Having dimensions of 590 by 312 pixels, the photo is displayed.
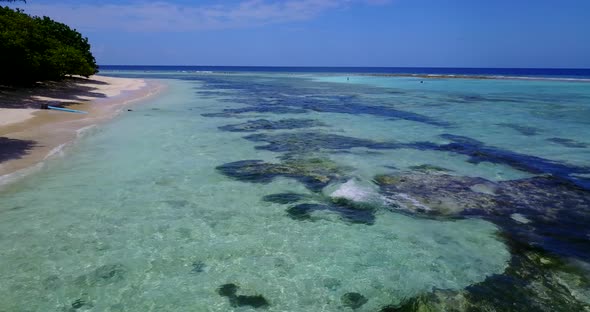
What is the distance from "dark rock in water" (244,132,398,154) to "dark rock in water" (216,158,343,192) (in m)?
1.77

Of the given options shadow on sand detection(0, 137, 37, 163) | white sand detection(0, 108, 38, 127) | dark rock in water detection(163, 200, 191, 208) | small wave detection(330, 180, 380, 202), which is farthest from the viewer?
white sand detection(0, 108, 38, 127)

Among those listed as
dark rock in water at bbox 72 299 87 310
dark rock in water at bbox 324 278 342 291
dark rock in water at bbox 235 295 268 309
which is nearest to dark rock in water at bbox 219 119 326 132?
dark rock in water at bbox 324 278 342 291

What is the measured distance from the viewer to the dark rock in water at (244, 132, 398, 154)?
14.8 metres

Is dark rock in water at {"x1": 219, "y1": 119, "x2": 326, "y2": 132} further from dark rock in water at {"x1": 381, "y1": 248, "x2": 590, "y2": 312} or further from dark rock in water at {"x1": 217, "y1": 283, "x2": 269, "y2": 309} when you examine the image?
dark rock in water at {"x1": 381, "y1": 248, "x2": 590, "y2": 312}

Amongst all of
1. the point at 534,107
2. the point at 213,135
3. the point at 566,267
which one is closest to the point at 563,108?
the point at 534,107

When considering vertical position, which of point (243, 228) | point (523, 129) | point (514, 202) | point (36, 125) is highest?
point (36, 125)

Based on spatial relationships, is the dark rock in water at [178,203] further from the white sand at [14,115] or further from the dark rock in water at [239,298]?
the white sand at [14,115]

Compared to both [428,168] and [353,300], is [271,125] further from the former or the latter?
[353,300]

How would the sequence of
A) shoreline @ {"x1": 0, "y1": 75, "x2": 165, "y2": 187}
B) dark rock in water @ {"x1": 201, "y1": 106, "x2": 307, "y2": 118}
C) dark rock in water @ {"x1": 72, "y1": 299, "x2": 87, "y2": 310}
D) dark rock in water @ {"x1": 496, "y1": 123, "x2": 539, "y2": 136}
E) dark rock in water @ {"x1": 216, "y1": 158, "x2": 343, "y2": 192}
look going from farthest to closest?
dark rock in water @ {"x1": 201, "y1": 106, "x2": 307, "y2": 118} < dark rock in water @ {"x1": 496, "y1": 123, "x2": 539, "y2": 136} < shoreline @ {"x1": 0, "y1": 75, "x2": 165, "y2": 187} < dark rock in water @ {"x1": 216, "y1": 158, "x2": 343, "y2": 192} < dark rock in water @ {"x1": 72, "y1": 299, "x2": 87, "y2": 310}

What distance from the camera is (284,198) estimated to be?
944 cm

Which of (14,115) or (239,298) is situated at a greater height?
(14,115)

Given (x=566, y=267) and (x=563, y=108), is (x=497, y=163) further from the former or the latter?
(x=563, y=108)

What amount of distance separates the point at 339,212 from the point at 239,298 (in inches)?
140

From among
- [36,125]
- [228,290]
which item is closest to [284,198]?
[228,290]
